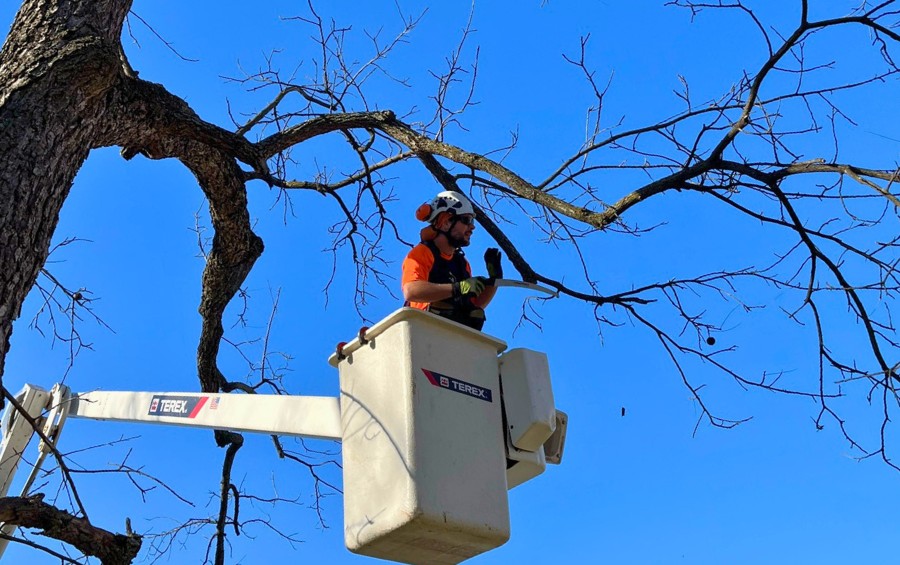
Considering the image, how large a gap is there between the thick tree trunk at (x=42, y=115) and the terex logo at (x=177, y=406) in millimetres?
1157

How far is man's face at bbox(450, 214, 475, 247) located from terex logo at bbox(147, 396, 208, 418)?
1.24 meters

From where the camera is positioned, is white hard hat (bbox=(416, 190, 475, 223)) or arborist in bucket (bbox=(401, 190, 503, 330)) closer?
arborist in bucket (bbox=(401, 190, 503, 330))

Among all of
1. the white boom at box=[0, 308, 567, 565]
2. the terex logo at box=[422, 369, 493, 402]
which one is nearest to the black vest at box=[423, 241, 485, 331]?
the white boom at box=[0, 308, 567, 565]

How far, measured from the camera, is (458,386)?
9.53ft

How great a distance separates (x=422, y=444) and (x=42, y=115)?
1647mm

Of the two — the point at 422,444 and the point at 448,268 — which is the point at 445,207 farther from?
the point at 422,444

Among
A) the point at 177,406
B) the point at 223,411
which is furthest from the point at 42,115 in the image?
the point at 177,406

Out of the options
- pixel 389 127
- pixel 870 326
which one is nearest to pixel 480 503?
pixel 870 326

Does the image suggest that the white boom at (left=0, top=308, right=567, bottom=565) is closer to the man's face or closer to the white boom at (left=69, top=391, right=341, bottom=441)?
the white boom at (left=69, top=391, right=341, bottom=441)

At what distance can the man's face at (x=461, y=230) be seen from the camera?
3.77 meters

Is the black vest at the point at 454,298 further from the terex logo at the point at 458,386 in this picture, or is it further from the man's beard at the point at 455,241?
the terex logo at the point at 458,386

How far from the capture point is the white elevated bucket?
2.68 meters

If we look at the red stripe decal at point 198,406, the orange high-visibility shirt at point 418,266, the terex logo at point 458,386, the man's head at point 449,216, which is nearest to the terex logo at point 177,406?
the red stripe decal at point 198,406

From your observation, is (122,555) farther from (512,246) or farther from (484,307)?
(512,246)
